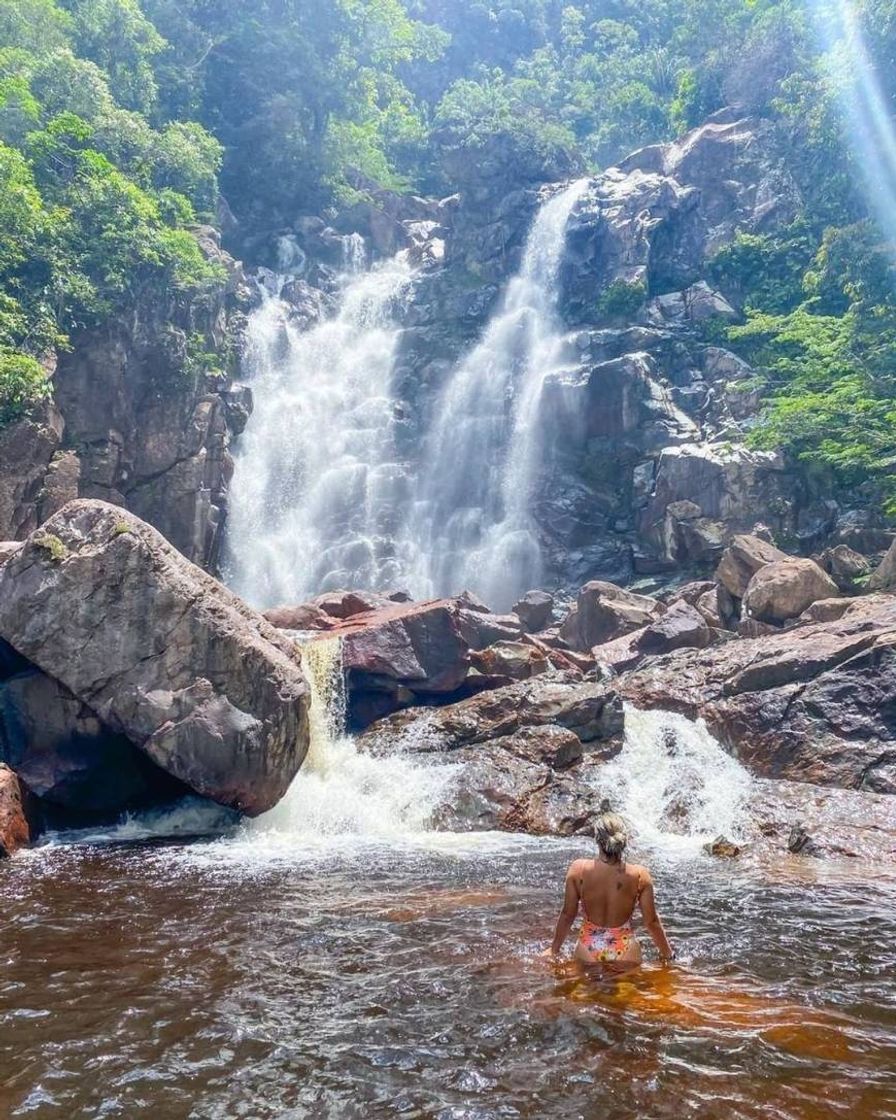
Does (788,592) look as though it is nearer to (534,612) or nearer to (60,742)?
(534,612)

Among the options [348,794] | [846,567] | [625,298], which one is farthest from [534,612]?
[625,298]

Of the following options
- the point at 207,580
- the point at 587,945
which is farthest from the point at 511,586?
the point at 587,945

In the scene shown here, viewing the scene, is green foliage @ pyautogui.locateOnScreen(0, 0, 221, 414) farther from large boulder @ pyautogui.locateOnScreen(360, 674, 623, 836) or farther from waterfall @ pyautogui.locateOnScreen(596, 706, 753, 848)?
waterfall @ pyautogui.locateOnScreen(596, 706, 753, 848)

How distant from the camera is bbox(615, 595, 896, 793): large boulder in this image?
14617mm

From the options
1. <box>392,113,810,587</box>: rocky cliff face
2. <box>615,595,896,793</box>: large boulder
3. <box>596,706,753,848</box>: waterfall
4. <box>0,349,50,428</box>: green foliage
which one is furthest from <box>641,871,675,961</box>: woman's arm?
<box>392,113,810,587</box>: rocky cliff face

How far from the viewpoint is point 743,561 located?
73.7 ft

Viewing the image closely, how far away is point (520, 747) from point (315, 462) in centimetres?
2315

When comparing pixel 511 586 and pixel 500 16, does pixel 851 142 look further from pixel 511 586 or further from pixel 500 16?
pixel 500 16

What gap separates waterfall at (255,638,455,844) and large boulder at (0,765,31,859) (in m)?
3.24

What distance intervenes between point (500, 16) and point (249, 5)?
27.1 meters

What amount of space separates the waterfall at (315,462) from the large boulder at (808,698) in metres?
17.0

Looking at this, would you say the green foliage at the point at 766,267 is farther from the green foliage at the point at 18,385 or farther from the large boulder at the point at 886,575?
the green foliage at the point at 18,385

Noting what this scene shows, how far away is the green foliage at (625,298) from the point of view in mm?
39031

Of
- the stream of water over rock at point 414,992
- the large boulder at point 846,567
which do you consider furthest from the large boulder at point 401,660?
the large boulder at point 846,567
